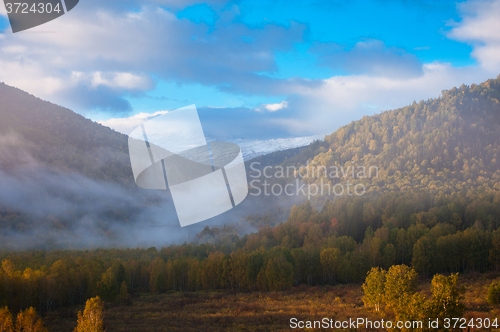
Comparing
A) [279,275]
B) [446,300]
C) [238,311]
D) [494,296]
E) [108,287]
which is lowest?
[279,275]

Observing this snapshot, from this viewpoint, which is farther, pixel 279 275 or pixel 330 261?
pixel 330 261

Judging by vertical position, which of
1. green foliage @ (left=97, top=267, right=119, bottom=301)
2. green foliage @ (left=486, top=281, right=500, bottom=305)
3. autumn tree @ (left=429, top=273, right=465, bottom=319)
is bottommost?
green foliage @ (left=486, top=281, right=500, bottom=305)

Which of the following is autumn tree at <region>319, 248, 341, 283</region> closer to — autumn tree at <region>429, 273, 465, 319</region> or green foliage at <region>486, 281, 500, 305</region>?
green foliage at <region>486, 281, 500, 305</region>

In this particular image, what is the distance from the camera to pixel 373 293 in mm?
44031

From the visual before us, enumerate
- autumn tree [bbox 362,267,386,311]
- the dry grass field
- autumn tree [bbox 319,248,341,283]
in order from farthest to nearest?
autumn tree [bbox 319,248,341,283], autumn tree [bbox 362,267,386,311], the dry grass field

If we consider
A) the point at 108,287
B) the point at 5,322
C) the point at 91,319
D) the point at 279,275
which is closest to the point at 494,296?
the point at 279,275

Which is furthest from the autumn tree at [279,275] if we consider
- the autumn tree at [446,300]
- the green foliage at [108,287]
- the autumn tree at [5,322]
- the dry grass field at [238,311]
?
the autumn tree at [446,300]

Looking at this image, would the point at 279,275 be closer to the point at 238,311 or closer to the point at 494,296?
the point at 238,311

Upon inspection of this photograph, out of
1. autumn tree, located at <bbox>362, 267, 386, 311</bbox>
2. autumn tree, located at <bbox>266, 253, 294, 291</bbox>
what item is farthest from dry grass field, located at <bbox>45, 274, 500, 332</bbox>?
autumn tree, located at <bbox>266, 253, 294, 291</bbox>

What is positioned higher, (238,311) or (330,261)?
(238,311)

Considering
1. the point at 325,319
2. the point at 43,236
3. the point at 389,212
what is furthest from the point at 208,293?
the point at 43,236

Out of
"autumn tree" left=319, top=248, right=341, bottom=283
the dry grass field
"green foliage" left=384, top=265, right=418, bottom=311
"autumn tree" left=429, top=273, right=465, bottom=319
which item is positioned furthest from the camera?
"autumn tree" left=319, top=248, right=341, bottom=283

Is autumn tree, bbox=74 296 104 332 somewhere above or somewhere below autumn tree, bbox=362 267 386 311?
above

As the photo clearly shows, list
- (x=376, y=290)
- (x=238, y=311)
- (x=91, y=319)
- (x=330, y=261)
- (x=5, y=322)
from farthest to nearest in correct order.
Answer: (x=330, y=261) → (x=238, y=311) → (x=376, y=290) → (x=5, y=322) → (x=91, y=319)
